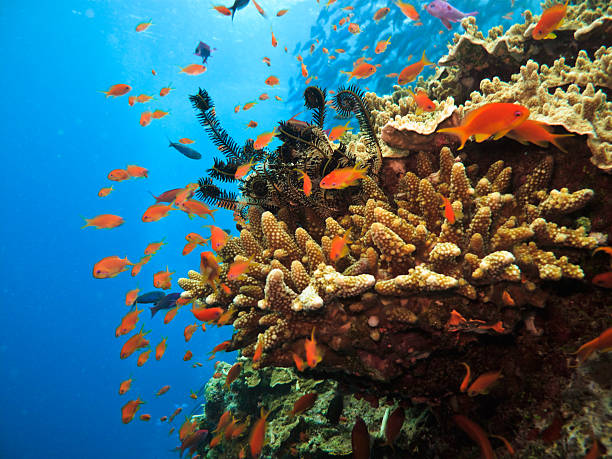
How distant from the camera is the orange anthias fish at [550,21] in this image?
9.24ft

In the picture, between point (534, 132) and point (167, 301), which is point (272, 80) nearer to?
point (167, 301)

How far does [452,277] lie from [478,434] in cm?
118

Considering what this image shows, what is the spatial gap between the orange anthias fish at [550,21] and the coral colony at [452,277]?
→ 461 millimetres

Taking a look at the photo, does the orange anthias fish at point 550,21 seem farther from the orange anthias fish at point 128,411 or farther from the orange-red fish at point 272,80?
the orange anthias fish at point 128,411

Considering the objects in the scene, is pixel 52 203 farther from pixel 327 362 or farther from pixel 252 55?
pixel 327 362

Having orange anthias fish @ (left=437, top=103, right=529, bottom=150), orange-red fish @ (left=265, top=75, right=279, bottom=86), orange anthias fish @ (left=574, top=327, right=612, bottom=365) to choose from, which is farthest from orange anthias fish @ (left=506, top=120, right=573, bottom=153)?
orange-red fish @ (left=265, top=75, right=279, bottom=86)

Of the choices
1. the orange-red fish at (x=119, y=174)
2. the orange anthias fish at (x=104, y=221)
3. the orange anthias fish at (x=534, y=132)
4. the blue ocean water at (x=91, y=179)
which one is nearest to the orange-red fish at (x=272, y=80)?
the orange-red fish at (x=119, y=174)

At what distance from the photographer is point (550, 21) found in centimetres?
293

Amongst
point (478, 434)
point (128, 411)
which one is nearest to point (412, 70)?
point (478, 434)

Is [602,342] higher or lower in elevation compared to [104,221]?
lower

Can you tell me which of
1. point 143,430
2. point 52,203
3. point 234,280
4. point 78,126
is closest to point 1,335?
point 52,203

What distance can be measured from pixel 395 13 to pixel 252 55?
38.0 metres

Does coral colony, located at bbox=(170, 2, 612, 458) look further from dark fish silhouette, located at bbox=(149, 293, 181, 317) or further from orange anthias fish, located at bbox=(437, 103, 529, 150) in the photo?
dark fish silhouette, located at bbox=(149, 293, 181, 317)

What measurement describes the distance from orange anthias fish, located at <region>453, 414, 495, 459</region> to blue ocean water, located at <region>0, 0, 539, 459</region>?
3033 cm
